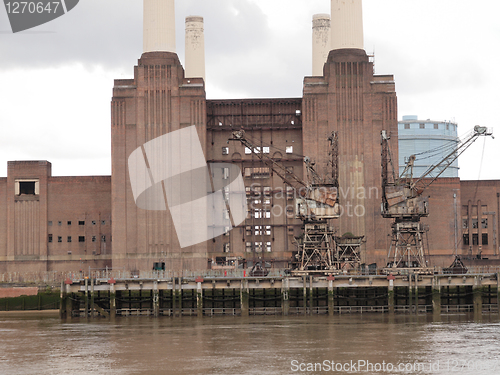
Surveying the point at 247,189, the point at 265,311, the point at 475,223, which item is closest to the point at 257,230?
the point at 247,189

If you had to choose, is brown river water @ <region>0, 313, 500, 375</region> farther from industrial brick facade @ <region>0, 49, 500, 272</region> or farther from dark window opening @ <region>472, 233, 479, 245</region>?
dark window opening @ <region>472, 233, 479, 245</region>

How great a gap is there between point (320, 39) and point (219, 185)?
37.5 metres

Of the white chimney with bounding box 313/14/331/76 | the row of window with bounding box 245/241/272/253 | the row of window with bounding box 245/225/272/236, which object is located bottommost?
the row of window with bounding box 245/241/272/253

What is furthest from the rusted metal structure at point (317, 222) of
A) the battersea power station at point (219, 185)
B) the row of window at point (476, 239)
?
the row of window at point (476, 239)

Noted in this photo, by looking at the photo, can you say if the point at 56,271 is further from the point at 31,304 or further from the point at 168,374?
the point at 168,374

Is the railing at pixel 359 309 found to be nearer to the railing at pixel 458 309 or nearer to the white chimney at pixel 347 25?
the railing at pixel 458 309

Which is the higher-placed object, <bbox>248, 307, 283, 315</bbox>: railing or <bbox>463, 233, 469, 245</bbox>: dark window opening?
<bbox>463, 233, 469, 245</bbox>: dark window opening

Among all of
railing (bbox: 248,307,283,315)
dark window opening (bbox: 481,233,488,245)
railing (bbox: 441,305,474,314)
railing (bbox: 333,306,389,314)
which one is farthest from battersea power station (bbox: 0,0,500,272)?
railing (bbox: 248,307,283,315)

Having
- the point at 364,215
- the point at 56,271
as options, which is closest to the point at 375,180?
the point at 364,215

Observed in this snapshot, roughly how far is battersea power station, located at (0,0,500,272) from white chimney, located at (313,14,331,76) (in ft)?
76.8

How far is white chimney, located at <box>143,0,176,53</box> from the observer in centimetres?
10462

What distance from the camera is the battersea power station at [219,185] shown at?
10162 centimetres

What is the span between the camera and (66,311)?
70.2 m

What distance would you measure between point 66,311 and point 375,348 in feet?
107
